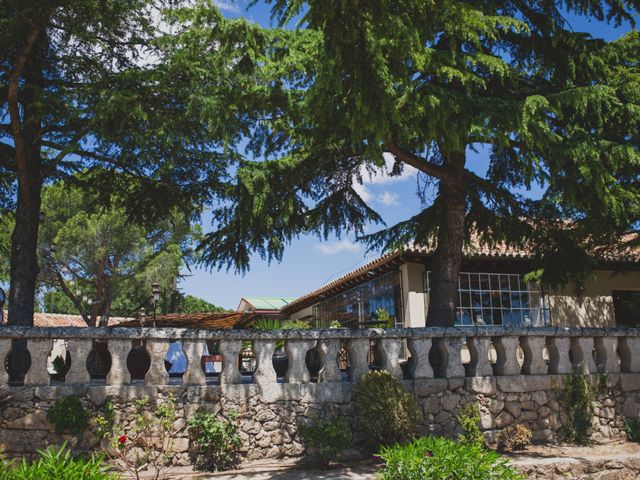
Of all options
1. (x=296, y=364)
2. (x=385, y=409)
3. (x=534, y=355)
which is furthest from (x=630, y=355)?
(x=296, y=364)

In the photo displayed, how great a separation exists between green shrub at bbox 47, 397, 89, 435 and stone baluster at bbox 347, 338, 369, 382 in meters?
3.38

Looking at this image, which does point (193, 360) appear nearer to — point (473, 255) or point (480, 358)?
point (480, 358)

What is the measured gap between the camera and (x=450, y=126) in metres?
6.94

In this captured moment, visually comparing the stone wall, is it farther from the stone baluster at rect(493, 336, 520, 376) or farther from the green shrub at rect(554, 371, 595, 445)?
the green shrub at rect(554, 371, 595, 445)

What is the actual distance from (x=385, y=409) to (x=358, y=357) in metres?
0.85

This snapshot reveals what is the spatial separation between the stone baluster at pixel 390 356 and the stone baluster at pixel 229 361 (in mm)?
2004

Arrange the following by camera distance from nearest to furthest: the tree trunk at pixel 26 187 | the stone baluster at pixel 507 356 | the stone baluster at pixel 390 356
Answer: the stone baluster at pixel 390 356 → the stone baluster at pixel 507 356 → the tree trunk at pixel 26 187

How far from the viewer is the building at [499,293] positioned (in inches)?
580

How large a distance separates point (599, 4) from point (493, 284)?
802 cm

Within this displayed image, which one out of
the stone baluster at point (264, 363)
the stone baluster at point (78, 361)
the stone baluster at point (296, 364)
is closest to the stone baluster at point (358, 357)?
the stone baluster at point (296, 364)

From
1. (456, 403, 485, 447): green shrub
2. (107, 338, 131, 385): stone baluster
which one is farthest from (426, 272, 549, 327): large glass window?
(107, 338, 131, 385): stone baluster

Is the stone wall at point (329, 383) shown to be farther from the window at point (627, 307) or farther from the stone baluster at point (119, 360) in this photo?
the window at point (627, 307)

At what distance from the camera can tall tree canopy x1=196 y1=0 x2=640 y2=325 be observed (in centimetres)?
614

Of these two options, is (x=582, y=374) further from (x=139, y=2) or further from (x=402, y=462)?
(x=139, y=2)
